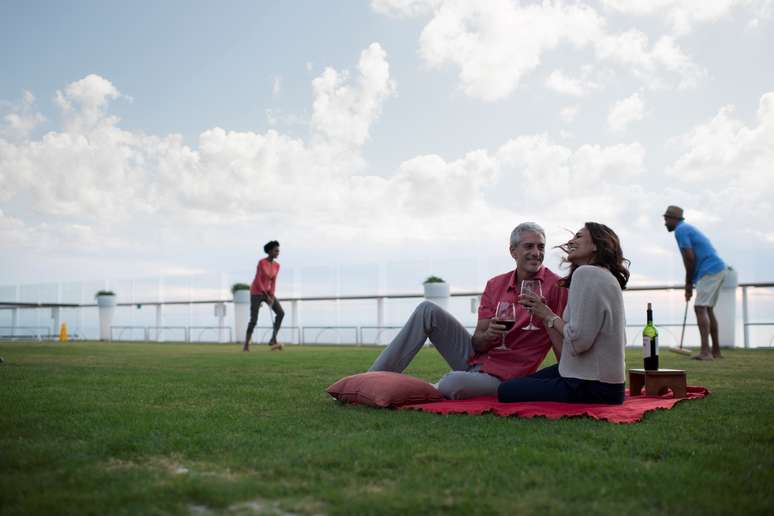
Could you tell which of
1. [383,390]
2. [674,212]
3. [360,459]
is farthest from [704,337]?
[360,459]

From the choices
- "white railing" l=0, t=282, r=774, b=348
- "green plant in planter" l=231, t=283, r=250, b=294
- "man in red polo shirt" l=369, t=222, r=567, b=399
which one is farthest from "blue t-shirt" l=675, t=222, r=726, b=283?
"green plant in planter" l=231, t=283, r=250, b=294

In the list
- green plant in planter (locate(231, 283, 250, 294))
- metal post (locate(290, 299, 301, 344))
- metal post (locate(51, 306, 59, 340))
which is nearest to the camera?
metal post (locate(290, 299, 301, 344))

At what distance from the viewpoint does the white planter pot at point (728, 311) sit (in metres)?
13.4

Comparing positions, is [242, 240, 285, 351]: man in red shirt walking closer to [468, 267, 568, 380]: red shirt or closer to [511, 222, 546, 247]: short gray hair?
[468, 267, 568, 380]: red shirt

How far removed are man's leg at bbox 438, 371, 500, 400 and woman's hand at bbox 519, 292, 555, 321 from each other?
2.54ft

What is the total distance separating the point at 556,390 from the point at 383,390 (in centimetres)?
103

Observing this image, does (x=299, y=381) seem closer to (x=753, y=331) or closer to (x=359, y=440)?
(x=359, y=440)

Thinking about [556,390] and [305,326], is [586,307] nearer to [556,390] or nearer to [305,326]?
[556,390]

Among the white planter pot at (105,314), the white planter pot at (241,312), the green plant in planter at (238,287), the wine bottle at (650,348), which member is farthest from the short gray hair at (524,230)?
the white planter pot at (105,314)

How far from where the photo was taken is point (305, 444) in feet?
9.95

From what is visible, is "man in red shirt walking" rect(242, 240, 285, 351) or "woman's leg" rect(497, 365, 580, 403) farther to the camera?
"man in red shirt walking" rect(242, 240, 285, 351)

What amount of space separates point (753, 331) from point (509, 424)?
38.7ft

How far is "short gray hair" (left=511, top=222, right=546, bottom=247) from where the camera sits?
14.4 feet

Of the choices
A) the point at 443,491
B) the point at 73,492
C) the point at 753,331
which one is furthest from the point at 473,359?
the point at 753,331
